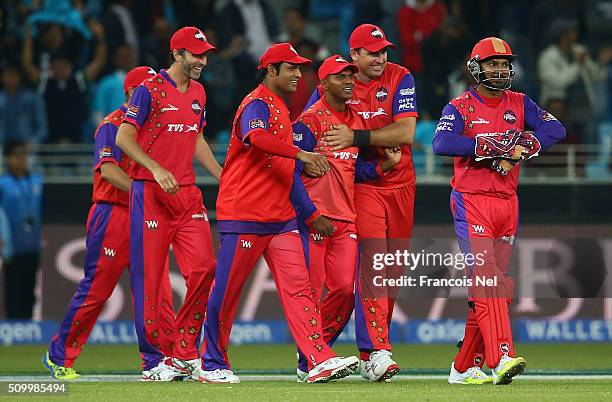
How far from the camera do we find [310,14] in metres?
20.5

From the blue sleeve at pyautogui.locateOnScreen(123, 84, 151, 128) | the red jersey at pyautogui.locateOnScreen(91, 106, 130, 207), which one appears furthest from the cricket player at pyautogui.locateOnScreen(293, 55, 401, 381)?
the red jersey at pyautogui.locateOnScreen(91, 106, 130, 207)

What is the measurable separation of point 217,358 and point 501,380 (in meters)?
2.09

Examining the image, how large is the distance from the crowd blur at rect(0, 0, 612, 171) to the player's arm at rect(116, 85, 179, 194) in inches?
239

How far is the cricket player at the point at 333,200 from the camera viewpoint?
35.9ft

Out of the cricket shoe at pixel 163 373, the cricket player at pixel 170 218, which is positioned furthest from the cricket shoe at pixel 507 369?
the cricket shoe at pixel 163 373

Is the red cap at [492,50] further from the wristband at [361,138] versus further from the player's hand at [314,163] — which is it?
the player's hand at [314,163]

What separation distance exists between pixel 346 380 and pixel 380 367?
0.39 meters

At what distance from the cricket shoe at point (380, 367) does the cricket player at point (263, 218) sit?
2.01 feet

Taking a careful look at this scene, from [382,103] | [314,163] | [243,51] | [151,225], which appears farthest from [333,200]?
[243,51]

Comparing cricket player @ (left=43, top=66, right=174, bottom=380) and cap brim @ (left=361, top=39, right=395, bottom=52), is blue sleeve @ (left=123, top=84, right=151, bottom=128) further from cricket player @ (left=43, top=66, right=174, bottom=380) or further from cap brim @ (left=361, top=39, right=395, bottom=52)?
cap brim @ (left=361, top=39, right=395, bottom=52)

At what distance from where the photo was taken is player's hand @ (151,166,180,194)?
417 inches

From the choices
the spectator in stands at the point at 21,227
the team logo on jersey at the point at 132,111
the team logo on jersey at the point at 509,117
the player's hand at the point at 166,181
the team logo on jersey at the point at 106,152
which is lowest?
the spectator in stands at the point at 21,227

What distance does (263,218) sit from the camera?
1066 cm

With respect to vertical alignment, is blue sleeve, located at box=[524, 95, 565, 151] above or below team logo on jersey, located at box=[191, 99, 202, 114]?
below
